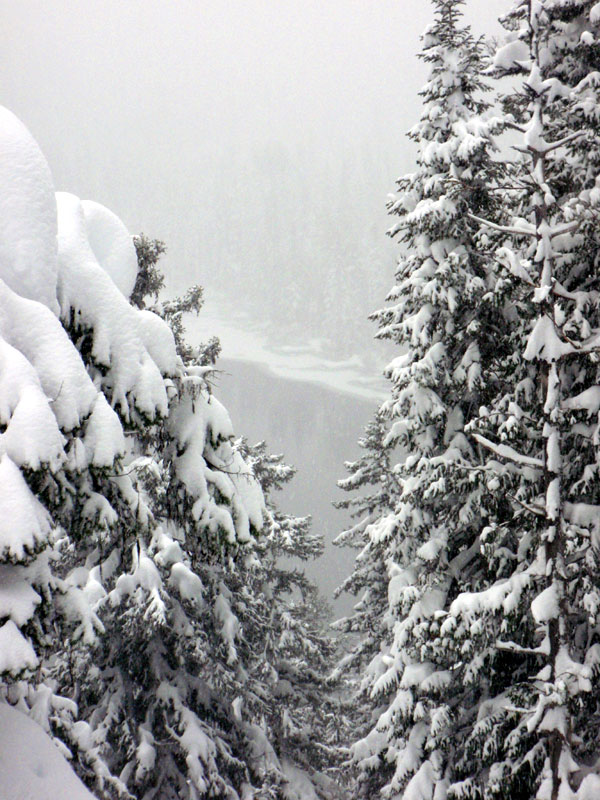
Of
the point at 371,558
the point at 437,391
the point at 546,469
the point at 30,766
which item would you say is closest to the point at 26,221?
the point at 30,766

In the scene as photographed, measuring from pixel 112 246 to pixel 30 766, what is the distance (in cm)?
386

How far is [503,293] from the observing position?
7934 mm

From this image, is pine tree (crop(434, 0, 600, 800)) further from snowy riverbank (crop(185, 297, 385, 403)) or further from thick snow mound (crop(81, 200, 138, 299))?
snowy riverbank (crop(185, 297, 385, 403))

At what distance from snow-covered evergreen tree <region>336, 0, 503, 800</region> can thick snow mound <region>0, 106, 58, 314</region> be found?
19.4 ft

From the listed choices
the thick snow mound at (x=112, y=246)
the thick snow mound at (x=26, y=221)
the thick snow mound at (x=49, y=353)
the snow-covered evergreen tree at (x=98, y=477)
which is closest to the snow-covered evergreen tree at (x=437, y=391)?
the snow-covered evergreen tree at (x=98, y=477)

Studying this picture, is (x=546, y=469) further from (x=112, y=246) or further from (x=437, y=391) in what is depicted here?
(x=112, y=246)

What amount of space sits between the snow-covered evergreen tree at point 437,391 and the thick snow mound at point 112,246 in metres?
4.96

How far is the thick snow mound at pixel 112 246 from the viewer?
5.15 m

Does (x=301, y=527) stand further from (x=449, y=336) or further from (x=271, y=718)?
(x=449, y=336)

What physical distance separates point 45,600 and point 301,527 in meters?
12.0

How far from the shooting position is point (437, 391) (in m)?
9.59

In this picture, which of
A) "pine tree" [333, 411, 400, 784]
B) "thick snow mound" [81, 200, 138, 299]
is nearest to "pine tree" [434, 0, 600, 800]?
"thick snow mound" [81, 200, 138, 299]

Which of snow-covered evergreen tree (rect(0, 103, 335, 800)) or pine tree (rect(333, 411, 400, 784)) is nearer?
snow-covered evergreen tree (rect(0, 103, 335, 800))

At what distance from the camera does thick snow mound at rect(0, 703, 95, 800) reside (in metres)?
3.47
